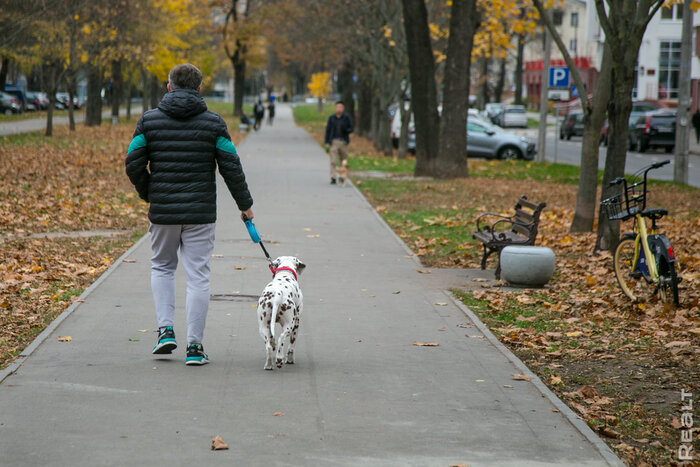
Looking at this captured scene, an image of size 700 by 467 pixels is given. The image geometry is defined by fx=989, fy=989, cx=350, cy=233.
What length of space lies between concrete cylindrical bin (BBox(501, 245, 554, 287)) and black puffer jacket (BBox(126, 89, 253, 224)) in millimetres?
4762

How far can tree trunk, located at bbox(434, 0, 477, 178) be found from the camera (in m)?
23.8

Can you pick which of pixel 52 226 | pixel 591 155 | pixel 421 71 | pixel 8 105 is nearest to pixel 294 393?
pixel 52 226

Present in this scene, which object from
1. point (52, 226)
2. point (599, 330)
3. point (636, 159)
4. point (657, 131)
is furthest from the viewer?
point (657, 131)

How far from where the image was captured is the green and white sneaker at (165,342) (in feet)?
22.4

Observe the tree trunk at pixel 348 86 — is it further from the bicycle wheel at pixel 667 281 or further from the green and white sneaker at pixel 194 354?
the green and white sneaker at pixel 194 354

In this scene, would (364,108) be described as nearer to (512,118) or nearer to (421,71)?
(512,118)

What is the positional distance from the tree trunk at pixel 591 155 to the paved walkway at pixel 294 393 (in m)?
5.11

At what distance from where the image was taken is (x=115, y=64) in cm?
5506

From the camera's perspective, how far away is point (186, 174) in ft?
21.4

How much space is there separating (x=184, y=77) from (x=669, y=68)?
65845 mm

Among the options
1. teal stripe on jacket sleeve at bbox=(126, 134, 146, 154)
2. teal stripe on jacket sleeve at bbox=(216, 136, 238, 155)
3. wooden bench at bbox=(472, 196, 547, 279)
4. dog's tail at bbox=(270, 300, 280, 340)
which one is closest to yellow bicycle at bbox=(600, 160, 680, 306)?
wooden bench at bbox=(472, 196, 547, 279)

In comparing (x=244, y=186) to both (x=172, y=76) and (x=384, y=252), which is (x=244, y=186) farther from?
(x=384, y=252)

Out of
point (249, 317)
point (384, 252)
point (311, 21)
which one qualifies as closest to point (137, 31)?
point (311, 21)

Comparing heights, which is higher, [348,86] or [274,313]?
[348,86]
